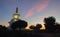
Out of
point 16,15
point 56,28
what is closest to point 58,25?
point 56,28

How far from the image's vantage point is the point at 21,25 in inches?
4727

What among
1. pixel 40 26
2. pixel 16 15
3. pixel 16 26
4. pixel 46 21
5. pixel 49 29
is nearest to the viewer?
pixel 49 29

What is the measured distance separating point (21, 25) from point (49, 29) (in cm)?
2478

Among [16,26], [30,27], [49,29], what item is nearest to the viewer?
[49,29]

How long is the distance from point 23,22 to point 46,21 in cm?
2077

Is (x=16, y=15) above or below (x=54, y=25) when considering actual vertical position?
above

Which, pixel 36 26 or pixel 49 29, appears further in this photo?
pixel 36 26

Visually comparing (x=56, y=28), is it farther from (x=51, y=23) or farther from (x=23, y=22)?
(x=23, y=22)

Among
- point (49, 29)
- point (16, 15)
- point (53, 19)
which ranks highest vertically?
point (16, 15)

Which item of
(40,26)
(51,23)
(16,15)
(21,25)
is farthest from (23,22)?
(16,15)

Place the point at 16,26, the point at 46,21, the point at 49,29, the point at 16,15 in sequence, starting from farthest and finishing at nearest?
the point at 16,15 → the point at 16,26 → the point at 46,21 → the point at 49,29

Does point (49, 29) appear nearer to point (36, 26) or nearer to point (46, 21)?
point (46, 21)

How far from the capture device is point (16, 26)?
119 meters

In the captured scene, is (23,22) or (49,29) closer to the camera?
(49,29)
